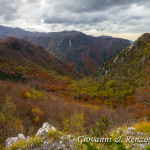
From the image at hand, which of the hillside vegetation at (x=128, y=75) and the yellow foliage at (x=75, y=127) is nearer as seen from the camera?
the yellow foliage at (x=75, y=127)

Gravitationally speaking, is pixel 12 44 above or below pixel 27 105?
above

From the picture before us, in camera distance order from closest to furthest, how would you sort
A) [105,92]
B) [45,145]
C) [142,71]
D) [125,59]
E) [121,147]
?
[121,147]
[45,145]
[142,71]
[105,92]
[125,59]

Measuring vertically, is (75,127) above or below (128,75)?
below

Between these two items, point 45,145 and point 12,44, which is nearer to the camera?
point 45,145

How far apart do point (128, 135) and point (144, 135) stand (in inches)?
26.4

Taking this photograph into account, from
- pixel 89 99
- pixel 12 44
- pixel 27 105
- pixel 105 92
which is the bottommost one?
pixel 89 99

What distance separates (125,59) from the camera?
43.6 m

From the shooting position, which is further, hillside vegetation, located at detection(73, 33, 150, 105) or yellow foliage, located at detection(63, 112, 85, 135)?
hillside vegetation, located at detection(73, 33, 150, 105)

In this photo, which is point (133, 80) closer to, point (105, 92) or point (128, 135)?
point (105, 92)

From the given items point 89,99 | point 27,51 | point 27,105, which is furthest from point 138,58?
point 27,51

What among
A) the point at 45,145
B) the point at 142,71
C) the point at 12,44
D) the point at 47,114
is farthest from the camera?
the point at 12,44

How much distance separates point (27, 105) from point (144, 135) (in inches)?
752

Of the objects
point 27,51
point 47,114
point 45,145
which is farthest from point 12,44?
point 45,145

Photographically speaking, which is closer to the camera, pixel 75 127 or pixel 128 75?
pixel 75 127
